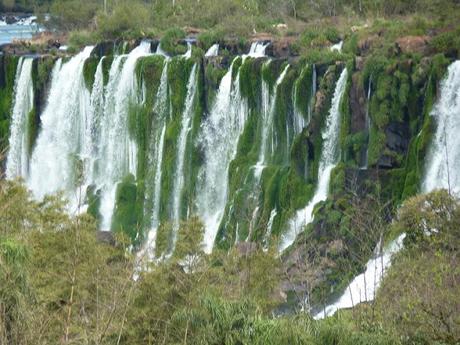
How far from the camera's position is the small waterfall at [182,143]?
37875mm

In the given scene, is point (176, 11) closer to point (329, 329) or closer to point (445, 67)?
point (445, 67)

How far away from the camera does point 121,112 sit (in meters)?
40.9

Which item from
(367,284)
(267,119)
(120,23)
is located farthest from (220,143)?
(120,23)

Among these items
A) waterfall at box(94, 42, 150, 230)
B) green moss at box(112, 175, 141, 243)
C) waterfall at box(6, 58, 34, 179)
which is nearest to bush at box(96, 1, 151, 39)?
waterfall at box(6, 58, 34, 179)

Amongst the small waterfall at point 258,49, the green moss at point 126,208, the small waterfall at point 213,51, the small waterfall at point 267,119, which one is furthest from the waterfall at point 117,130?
the small waterfall at point 267,119

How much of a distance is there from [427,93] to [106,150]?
13.4 m

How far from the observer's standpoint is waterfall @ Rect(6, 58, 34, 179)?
144 ft

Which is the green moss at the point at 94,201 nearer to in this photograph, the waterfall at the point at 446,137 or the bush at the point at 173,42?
the bush at the point at 173,42

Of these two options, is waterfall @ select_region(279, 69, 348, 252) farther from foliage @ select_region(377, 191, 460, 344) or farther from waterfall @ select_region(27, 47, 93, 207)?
waterfall @ select_region(27, 47, 93, 207)

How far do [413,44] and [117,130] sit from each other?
11.4m

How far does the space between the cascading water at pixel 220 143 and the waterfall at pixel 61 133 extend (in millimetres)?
5963

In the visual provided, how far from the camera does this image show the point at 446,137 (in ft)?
100

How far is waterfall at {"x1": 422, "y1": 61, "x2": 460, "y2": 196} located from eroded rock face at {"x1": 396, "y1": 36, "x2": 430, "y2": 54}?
3.06 meters

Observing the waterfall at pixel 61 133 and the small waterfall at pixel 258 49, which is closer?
the small waterfall at pixel 258 49
